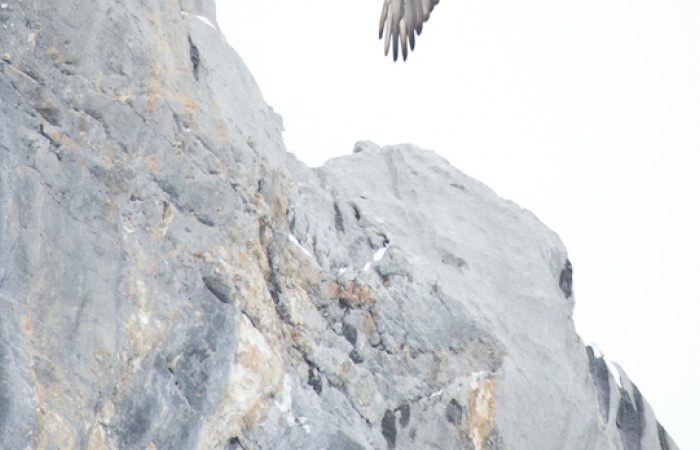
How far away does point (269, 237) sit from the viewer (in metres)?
8.03

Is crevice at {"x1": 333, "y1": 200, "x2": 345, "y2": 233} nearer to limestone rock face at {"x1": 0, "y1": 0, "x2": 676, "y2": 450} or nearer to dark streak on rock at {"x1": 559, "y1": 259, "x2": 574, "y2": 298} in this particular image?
limestone rock face at {"x1": 0, "y1": 0, "x2": 676, "y2": 450}

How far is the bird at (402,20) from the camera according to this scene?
339 inches

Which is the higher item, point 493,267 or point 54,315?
point 493,267

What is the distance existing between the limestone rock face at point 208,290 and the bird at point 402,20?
1070 mm

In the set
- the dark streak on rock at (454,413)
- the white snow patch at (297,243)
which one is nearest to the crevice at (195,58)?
the white snow patch at (297,243)

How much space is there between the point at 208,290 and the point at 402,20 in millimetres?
2630

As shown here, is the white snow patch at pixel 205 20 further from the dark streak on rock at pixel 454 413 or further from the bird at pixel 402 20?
the dark streak on rock at pixel 454 413

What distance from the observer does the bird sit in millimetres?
8602

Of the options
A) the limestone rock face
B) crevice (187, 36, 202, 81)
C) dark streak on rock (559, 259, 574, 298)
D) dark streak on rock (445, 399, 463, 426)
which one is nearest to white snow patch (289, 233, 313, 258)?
the limestone rock face

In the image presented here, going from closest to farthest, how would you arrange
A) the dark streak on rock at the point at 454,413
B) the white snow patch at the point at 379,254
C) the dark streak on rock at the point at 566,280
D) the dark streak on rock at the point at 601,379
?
the dark streak on rock at the point at 454,413, the white snow patch at the point at 379,254, the dark streak on rock at the point at 601,379, the dark streak on rock at the point at 566,280

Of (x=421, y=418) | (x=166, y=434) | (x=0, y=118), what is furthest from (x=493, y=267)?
(x=0, y=118)

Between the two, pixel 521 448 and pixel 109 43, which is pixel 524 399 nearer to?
pixel 521 448

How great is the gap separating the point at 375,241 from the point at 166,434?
2.73m

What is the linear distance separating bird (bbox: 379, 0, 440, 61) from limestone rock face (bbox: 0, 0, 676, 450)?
107 centimetres
